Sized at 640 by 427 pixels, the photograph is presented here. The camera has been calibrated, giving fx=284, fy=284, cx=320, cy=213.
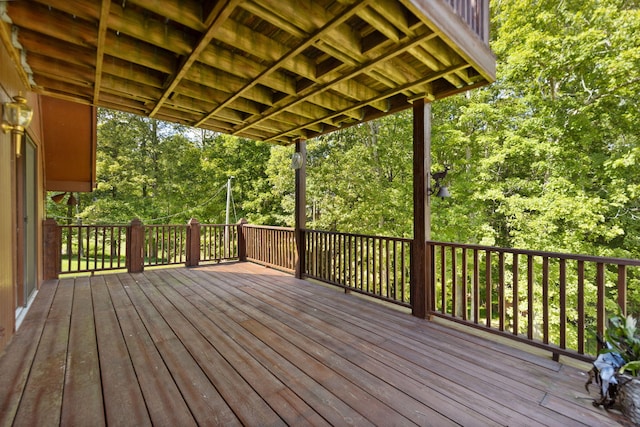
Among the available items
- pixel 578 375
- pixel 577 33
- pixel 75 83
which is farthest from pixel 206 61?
pixel 577 33

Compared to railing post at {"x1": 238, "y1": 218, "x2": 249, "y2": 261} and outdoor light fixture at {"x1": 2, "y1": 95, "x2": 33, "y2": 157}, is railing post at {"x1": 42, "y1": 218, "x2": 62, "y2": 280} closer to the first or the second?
outdoor light fixture at {"x1": 2, "y1": 95, "x2": 33, "y2": 157}

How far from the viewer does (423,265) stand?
3.24 metres

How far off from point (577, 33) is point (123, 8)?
10290 mm

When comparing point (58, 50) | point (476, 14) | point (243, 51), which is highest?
point (476, 14)

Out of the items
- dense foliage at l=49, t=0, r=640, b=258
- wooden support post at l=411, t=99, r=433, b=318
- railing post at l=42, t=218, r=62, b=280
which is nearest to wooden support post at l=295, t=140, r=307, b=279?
wooden support post at l=411, t=99, r=433, b=318

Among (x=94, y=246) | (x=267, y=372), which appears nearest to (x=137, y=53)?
(x=267, y=372)

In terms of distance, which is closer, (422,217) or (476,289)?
(476,289)

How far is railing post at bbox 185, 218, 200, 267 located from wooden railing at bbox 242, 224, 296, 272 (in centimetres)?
108

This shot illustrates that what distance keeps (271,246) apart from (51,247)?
371 centimetres

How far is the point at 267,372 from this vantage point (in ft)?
6.79

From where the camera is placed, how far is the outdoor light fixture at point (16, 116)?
2430 millimetres

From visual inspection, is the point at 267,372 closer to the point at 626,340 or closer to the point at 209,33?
the point at 626,340

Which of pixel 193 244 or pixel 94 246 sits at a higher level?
pixel 193 244

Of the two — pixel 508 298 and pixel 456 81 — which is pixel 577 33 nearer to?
pixel 456 81
